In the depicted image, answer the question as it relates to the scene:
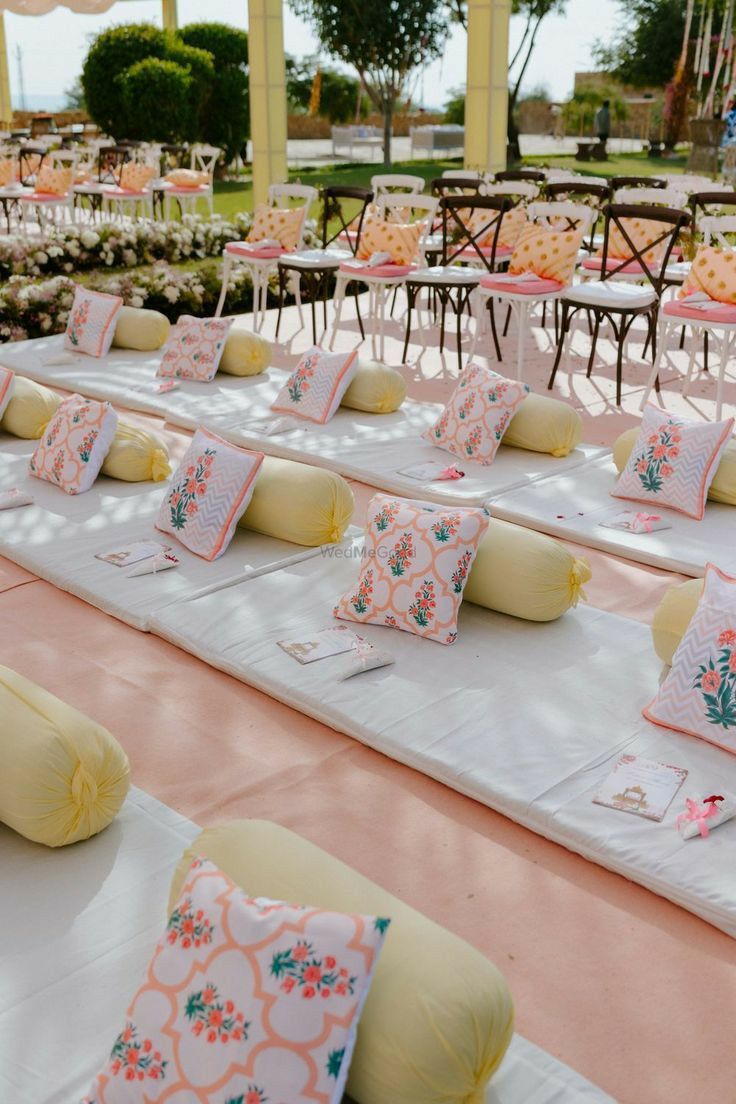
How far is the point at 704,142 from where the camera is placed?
733 inches

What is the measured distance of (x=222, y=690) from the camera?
339 centimetres

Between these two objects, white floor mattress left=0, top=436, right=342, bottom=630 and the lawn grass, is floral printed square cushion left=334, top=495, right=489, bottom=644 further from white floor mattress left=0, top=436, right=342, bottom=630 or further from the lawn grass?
the lawn grass

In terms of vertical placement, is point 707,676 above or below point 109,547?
above

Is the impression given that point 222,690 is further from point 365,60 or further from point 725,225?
point 365,60

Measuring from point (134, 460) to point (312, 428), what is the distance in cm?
115

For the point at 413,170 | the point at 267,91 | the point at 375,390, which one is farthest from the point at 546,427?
the point at 413,170

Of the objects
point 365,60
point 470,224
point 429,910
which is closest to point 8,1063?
point 429,910

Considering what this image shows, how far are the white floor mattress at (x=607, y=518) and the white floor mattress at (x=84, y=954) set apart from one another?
7.36 ft

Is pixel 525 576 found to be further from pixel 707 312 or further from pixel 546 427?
pixel 707 312

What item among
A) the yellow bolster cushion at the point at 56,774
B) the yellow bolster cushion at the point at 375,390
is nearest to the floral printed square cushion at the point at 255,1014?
the yellow bolster cushion at the point at 56,774

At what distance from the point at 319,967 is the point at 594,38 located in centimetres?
3627

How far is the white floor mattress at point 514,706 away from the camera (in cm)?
263

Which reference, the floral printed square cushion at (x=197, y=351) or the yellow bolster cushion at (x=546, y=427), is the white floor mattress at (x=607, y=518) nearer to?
the yellow bolster cushion at (x=546, y=427)

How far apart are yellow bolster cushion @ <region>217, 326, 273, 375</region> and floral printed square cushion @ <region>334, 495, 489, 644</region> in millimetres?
3232
